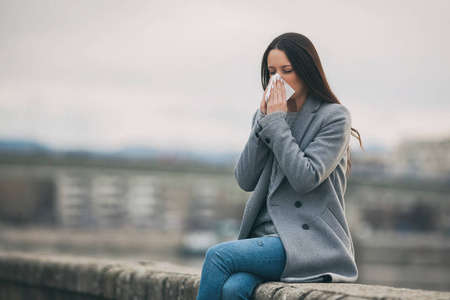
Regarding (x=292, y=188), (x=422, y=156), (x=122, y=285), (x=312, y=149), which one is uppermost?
(x=312, y=149)

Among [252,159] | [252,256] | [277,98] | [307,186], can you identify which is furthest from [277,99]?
[252,256]

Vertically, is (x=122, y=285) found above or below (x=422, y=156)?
above

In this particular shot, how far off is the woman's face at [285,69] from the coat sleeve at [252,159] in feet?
0.65

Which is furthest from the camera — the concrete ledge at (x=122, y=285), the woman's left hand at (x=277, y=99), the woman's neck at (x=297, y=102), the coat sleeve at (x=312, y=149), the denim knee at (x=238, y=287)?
the woman's neck at (x=297, y=102)

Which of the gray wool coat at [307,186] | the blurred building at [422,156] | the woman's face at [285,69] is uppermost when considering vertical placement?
the woman's face at [285,69]

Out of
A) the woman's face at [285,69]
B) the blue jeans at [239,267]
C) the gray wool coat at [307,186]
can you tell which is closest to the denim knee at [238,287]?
the blue jeans at [239,267]

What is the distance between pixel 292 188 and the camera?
279cm

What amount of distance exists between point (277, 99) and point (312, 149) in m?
0.25

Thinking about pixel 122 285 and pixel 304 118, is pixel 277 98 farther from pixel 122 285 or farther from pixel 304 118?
pixel 122 285

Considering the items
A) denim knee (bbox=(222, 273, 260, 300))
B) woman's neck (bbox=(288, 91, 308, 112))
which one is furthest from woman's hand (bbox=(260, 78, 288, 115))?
denim knee (bbox=(222, 273, 260, 300))

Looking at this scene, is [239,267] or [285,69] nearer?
[239,267]

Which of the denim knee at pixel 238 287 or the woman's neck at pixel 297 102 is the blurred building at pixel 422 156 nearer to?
the woman's neck at pixel 297 102

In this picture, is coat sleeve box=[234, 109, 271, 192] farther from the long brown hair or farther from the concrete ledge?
the concrete ledge

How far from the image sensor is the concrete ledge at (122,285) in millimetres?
2307
